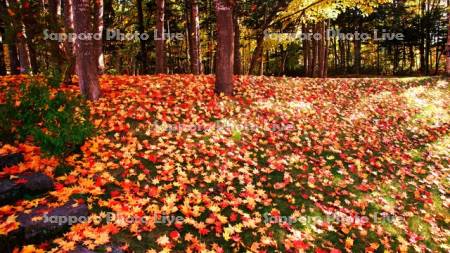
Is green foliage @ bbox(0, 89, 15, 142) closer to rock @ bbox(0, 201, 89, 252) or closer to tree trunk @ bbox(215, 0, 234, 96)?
rock @ bbox(0, 201, 89, 252)

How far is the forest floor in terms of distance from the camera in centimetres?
526

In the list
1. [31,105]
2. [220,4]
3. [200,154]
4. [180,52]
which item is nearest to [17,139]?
[31,105]

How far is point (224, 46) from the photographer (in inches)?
394

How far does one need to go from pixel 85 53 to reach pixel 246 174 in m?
5.06

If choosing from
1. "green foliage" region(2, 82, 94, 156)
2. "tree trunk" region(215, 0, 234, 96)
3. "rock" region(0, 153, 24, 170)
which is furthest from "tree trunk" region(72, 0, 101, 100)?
"tree trunk" region(215, 0, 234, 96)

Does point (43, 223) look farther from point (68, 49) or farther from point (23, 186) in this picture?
point (68, 49)

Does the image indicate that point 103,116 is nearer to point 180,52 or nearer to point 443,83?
point 443,83

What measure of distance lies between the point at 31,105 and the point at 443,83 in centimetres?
1824

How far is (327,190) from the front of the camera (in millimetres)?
7172

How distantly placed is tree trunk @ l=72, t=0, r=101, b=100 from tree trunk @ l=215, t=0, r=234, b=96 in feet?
12.0

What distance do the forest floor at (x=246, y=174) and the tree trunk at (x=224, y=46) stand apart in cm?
45

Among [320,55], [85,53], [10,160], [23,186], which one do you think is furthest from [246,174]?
[320,55]

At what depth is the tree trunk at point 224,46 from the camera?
32.0ft

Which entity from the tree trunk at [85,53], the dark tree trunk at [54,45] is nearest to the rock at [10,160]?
the tree trunk at [85,53]
